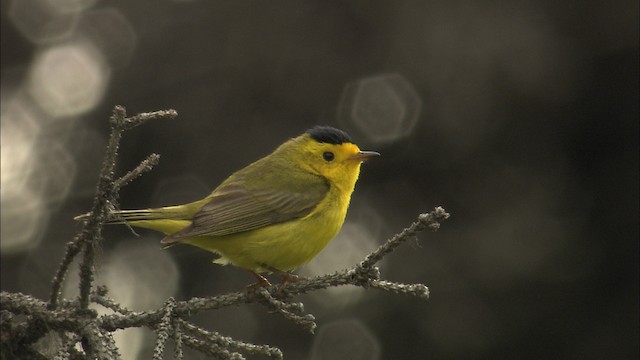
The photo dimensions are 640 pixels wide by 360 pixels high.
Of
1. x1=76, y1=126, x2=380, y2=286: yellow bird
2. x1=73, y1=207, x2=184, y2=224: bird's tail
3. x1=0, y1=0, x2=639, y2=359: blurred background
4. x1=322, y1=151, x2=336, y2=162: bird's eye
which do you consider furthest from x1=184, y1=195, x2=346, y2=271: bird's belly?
Answer: x1=0, y1=0, x2=639, y2=359: blurred background

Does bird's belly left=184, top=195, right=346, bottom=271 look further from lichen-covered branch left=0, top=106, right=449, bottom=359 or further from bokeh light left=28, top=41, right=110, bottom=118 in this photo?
bokeh light left=28, top=41, right=110, bottom=118

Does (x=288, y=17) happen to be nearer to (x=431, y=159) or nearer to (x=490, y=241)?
(x=431, y=159)

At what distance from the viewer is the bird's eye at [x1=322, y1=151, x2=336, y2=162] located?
5.40m

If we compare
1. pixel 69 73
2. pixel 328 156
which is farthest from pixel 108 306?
pixel 69 73

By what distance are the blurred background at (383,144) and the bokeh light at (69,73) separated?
0.01 m

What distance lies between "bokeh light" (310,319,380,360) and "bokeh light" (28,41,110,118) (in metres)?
2.29

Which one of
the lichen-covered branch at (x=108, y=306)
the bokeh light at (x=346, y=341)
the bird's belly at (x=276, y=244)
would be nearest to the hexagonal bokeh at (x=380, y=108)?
the bokeh light at (x=346, y=341)

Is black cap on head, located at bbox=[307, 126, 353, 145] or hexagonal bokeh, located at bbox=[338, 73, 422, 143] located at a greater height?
hexagonal bokeh, located at bbox=[338, 73, 422, 143]

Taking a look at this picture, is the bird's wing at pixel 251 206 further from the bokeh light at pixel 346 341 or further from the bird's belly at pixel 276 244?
the bokeh light at pixel 346 341

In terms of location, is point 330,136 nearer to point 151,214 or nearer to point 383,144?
point 383,144

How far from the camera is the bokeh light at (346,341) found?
596 cm

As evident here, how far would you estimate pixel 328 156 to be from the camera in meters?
5.41

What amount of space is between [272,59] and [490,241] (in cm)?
205

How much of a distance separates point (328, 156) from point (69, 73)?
1881 mm
